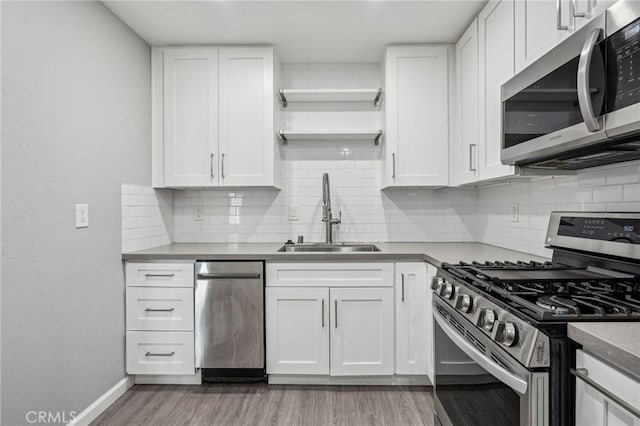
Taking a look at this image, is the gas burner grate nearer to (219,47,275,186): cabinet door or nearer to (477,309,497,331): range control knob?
(477,309,497,331): range control knob

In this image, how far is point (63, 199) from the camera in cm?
179

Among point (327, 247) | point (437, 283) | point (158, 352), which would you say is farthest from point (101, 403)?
point (437, 283)

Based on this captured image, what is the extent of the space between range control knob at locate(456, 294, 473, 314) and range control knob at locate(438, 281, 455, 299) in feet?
0.32

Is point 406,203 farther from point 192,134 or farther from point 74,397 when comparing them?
point 74,397

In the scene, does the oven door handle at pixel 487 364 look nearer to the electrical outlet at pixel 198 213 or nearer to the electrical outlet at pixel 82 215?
the electrical outlet at pixel 82 215

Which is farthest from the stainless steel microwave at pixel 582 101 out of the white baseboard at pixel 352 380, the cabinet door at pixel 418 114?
the white baseboard at pixel 352 380

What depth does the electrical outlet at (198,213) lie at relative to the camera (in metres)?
2.97

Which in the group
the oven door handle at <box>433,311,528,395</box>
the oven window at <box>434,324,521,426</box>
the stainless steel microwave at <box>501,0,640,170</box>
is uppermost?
the stainless steel microwave at <box>501,0,640,170</box>

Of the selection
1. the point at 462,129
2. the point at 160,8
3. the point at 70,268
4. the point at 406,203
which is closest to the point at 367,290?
the point at 406,203

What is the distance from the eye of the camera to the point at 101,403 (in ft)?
6.77

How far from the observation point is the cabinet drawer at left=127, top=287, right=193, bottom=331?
2.33 metres

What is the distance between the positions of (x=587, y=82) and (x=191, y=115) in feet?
7.71

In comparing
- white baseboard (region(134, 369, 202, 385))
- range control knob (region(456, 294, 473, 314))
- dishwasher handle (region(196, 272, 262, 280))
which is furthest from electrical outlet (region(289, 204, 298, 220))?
range control knob (region(456, 294, 473, 314))

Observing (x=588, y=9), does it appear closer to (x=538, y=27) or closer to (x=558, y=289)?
(x=538, y=27)
